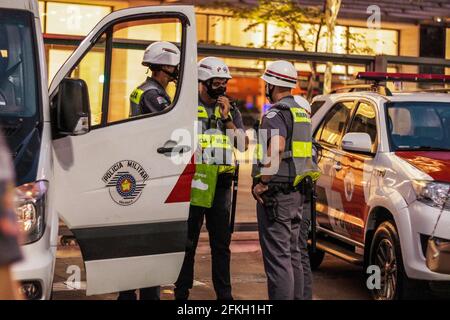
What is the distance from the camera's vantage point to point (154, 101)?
19.2ft

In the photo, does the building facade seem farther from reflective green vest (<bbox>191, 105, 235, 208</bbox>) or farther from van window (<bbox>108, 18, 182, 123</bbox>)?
reflective green vest (<bbox>191, 105, 235, 208</bbox>)

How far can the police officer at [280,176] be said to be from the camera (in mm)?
5871

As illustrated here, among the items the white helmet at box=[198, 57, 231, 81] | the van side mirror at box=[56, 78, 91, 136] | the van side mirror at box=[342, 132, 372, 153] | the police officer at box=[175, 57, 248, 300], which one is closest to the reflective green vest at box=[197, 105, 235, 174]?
the police officer at box=[175, 57, 248, 300]

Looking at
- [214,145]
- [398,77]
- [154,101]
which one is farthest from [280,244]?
[398,77]

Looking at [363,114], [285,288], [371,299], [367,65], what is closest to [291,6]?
[367,65]

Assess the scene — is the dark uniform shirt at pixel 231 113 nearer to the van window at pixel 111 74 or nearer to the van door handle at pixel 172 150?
the van window at pixel 111 74

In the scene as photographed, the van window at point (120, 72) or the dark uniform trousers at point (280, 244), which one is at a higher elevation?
the van window at point (120, 72)

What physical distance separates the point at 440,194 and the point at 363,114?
1687 mm

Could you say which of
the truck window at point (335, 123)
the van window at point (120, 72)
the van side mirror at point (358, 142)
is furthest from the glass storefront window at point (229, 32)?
the van window at point (120, 72)

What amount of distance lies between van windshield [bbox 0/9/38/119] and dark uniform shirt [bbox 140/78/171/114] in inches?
35.4

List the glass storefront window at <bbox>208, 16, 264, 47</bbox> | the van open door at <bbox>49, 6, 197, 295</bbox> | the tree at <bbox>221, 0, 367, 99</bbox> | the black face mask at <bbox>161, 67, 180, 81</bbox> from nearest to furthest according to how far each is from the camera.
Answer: the van open door at <bbox>49, 6, 197, 295</bbox> < the black face mask at <bbox>161, 67, 180, 81</bbox> < the tree at <bbox>221, 0, 367, 99</bbox> < the glass storefront window at <bbox>208, 16, 264, 47</bbox>

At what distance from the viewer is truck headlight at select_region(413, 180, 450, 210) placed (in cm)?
615

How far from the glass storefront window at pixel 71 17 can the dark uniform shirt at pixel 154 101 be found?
12.9m

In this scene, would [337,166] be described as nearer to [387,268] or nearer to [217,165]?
[387,268]
